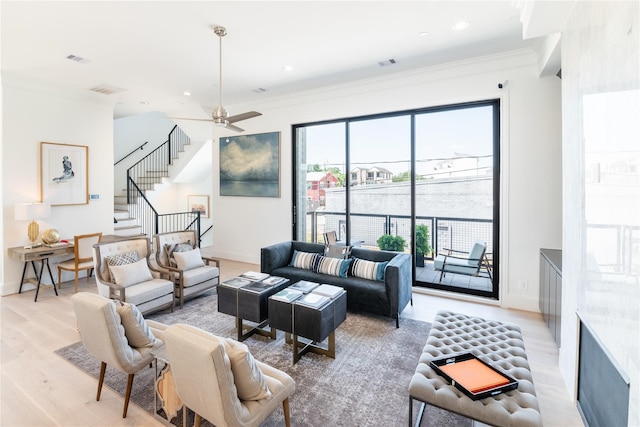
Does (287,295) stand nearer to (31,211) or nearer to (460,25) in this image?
(460,25)

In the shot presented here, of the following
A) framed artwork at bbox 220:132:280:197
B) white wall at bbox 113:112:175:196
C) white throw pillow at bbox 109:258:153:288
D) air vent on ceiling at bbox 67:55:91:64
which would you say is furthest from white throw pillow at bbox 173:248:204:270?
white wall at bbox 113:112:175:196

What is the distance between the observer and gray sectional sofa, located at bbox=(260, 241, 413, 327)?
12.5 feet

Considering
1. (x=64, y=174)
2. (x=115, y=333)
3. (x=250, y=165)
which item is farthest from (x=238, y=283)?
(x=64, y=174)

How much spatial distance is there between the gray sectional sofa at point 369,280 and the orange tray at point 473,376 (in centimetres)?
163

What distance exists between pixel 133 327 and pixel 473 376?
235 centimetres

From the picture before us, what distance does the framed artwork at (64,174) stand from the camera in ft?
17.8

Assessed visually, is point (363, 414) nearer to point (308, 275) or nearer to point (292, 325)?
point (292, 325)

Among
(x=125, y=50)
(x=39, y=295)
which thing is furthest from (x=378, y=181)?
(x=39, y=295)

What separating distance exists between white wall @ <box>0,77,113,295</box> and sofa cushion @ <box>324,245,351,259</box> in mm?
4708

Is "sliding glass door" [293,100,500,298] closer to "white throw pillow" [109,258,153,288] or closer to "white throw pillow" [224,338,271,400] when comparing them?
"white throw pillow" [109,258,153,288]

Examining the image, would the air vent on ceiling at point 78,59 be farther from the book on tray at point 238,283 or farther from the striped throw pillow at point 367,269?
the striped throw pillow at point 367,269

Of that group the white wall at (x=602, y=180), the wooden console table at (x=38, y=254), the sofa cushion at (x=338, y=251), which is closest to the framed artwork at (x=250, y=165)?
the sofa cushion at (x=338, y=251)

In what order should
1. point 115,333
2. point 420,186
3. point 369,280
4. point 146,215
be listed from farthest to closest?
point 146,215 → point 420,186 → point 369,280 → point 115,333

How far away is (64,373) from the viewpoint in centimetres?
285
